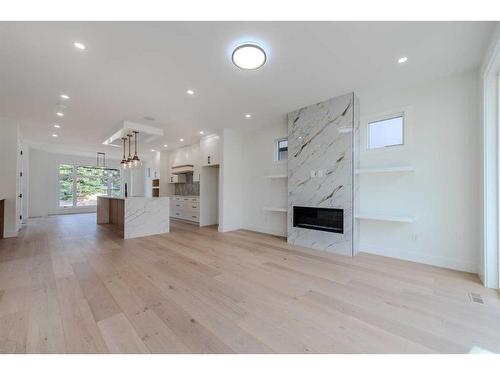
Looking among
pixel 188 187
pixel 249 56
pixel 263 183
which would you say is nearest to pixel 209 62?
pixel 249 56

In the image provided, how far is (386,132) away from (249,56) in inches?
109

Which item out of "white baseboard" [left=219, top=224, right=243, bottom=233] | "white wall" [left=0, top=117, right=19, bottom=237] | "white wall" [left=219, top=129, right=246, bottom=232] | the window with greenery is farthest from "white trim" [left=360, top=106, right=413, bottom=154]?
the window with greenery

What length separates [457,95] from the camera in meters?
3.13

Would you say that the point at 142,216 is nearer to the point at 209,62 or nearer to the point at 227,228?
the point at 227,228

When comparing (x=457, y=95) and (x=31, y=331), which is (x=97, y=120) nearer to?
(x=31, y=331)

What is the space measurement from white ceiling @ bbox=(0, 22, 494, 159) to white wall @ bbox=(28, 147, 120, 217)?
218 inches

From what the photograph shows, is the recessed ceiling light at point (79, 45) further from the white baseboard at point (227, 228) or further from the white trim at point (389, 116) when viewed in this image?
the white baseboard at point (227, 228)

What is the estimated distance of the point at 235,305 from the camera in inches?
82.9

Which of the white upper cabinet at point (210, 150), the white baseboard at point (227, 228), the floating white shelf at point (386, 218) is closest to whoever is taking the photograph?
the floating white shelf at point (386, 218)

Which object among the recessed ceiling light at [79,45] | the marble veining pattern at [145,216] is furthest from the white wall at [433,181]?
the marble veining pattern at [145,216]

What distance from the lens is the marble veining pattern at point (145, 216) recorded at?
499 centimetres

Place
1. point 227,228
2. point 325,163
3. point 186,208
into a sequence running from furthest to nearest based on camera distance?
point 186,208, point 227,228, point 325,163

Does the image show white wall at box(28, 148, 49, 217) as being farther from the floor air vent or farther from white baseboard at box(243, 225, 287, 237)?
the floor air vent

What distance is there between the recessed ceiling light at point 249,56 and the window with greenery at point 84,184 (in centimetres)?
1091
